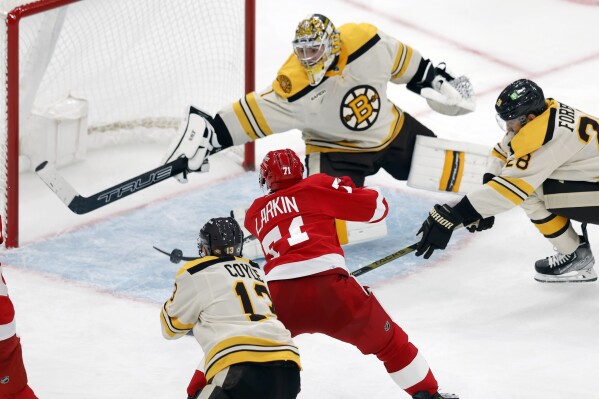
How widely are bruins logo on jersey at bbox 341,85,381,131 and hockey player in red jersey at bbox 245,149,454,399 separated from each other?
104cm

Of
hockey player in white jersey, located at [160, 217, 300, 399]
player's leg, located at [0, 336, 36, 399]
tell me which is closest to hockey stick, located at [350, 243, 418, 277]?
hockey player in white jersey, located at [160, 217, 300, 399]

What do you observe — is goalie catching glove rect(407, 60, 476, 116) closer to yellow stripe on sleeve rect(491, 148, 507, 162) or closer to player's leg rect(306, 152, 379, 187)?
player's leg rect(306, 152, 379, 187)

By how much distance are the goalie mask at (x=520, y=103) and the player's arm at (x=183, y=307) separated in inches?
53.9

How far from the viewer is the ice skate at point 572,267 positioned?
485 centimetres

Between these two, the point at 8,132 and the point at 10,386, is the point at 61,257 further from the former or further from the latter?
the point at 10,386

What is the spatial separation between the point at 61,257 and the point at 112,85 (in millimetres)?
1157

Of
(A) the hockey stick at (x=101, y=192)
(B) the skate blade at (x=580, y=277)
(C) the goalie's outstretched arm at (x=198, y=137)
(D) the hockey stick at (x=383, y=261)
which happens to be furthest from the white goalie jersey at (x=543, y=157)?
(A) the hockey stick at (x=101, y=192)

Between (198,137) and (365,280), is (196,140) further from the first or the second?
(365,280)

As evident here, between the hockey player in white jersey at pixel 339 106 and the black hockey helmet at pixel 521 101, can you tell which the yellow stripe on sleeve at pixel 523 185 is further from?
the hockey player in white jersey at pixel 339 106

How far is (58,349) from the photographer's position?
4.48 metres

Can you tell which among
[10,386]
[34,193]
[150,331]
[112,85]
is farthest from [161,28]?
[10,386]

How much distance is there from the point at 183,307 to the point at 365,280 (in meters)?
1.51

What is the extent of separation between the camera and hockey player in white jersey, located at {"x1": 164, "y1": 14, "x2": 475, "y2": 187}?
197 inches

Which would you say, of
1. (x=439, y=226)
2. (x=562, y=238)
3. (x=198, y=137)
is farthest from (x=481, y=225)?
(x=198, y=137)
